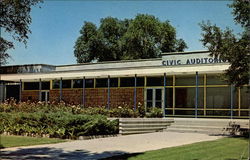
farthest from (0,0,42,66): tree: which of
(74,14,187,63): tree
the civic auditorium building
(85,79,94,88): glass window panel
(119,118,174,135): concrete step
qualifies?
(74,14,187,63): tree

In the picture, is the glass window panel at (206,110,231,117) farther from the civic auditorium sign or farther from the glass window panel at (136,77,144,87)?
the glass window panel at (136,77,144,87)

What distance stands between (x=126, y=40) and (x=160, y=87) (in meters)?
29.9

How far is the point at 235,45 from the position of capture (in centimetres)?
1591

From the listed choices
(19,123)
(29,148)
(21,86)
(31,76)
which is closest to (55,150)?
(29,148)

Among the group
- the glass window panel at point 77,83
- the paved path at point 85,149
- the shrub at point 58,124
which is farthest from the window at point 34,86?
the paved path at point 85,149

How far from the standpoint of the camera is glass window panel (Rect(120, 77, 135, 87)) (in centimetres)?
2908

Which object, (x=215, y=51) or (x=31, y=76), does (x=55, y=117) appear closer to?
(x=215, y=51)

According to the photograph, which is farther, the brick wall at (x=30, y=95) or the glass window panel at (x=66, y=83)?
the brick wall at (x=30, y=95)

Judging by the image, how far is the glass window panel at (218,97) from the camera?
26.9 m

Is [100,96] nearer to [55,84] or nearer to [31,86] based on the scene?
[55,84]

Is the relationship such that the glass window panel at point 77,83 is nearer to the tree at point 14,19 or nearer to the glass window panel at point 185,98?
the glass window panel at point 185,98

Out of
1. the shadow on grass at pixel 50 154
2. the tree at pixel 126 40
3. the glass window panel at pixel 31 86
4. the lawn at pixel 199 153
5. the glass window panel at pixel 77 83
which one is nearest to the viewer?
the lawn at pixel 199 153

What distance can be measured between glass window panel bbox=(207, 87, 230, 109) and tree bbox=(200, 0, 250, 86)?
981 centimetres

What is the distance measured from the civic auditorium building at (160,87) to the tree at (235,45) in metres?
6.55
